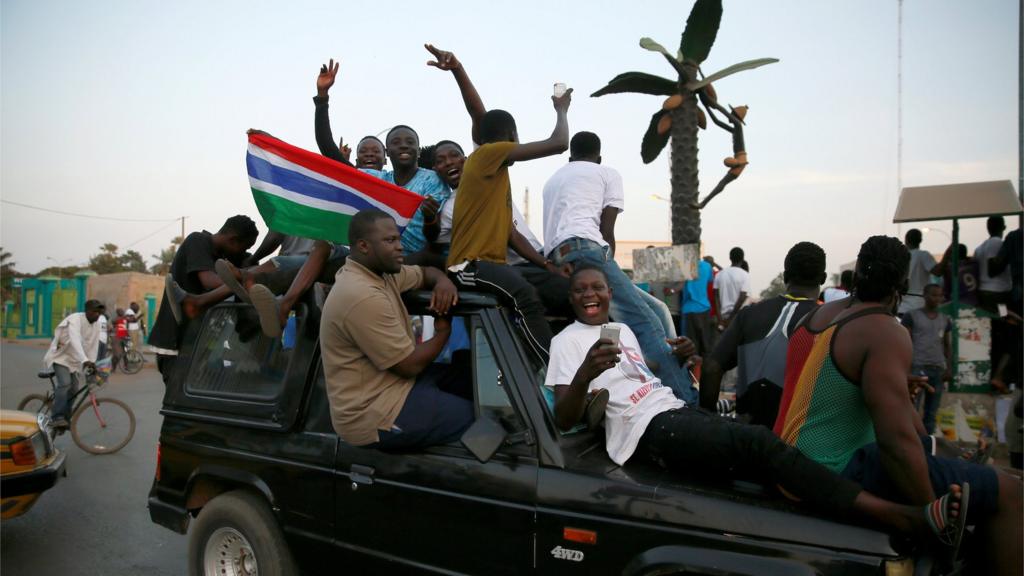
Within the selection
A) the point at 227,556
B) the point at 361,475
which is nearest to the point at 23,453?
the point at 227,556

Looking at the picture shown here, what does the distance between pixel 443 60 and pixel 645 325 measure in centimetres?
189

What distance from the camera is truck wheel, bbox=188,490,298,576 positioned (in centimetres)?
329

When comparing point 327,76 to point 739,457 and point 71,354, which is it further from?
point 71,354

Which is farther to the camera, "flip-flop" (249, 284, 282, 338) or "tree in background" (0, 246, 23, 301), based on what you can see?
"tree in background" (0, 246, 23, 301)

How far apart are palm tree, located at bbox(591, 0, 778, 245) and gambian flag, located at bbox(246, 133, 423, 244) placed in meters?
8.17

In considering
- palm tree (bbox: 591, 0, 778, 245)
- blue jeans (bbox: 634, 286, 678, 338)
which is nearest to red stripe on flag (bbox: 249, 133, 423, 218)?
blue jeans (bbox: 634, 286, 678, 338)

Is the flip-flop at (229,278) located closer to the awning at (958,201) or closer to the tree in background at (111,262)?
the awning at (958,201)

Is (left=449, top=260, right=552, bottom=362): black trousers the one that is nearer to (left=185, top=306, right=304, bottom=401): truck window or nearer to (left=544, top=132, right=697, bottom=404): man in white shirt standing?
(left=544, top=132, right=697, bottom=404): man in white shirt standing

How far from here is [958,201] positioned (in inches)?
325

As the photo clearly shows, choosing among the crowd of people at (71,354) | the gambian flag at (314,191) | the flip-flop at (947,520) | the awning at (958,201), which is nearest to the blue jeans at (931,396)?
A: the awning at (958,201)

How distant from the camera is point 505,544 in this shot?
262cm

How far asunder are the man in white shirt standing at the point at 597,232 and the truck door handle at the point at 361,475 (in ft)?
5.19

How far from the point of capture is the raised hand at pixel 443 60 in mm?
4141

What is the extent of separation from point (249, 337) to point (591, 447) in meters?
1.87
